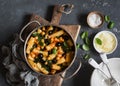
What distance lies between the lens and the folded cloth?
1369mm

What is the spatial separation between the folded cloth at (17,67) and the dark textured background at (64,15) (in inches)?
1.7

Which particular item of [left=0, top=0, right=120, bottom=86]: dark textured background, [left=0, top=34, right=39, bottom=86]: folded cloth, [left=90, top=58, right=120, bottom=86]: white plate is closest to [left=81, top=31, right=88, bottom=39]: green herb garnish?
[left=0, top=0, right=120, bottom=86]: dark textured background

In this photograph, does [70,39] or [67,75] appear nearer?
[70,39]

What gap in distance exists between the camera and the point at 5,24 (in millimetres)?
1464

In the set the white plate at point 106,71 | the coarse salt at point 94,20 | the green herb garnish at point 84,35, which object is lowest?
the white plate at point 106,71

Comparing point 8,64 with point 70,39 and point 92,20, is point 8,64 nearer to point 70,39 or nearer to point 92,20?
point 70,39

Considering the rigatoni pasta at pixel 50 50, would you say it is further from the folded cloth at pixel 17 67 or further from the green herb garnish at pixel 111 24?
the green herb garnish at pixel 111 24

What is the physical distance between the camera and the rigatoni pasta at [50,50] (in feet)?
4.41

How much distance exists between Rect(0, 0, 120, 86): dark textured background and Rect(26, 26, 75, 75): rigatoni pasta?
124mm

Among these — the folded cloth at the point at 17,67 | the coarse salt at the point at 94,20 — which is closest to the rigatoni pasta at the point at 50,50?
the folded cloth at the point at 17,67

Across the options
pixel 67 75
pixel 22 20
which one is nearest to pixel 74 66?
pixel 67 75

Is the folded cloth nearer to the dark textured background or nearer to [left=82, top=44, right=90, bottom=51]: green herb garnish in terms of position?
the dark textured background

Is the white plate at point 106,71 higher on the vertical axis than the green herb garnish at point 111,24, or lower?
lower

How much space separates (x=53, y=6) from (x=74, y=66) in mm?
229
